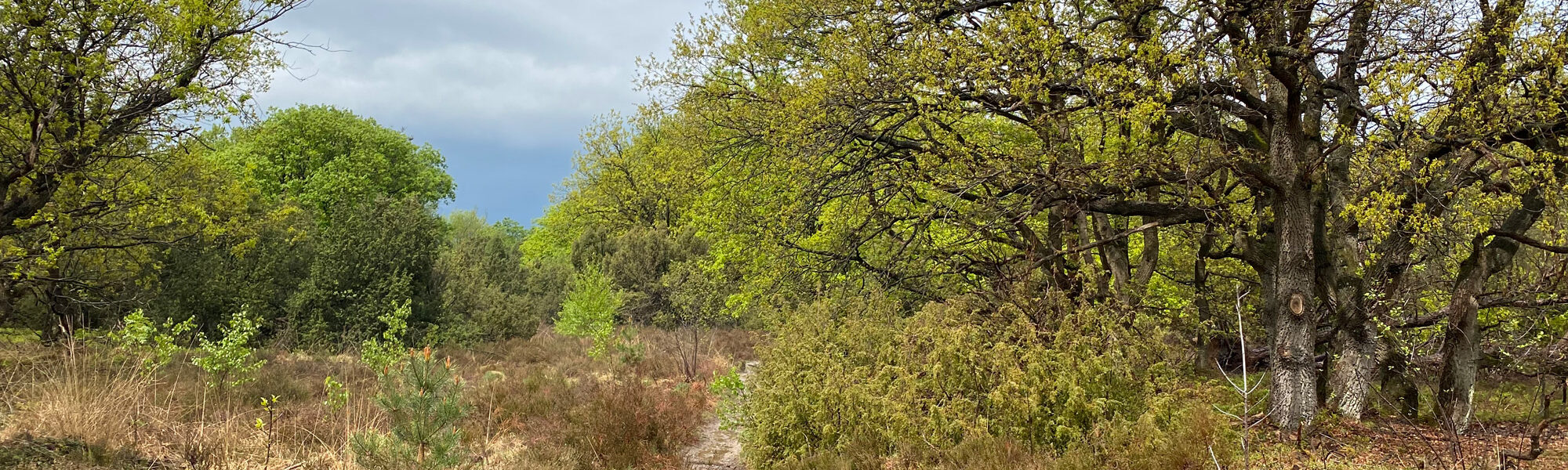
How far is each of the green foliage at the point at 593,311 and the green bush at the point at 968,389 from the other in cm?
907

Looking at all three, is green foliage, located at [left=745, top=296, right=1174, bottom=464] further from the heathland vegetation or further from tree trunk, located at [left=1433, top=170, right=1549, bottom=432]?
tree trunk, located at [left=1433, top=170, right=1549, bottom=432]

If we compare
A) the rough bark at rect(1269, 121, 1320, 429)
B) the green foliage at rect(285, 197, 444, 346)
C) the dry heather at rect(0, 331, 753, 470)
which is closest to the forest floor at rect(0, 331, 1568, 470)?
the dry heather at rect(0, 331, 753, 470)

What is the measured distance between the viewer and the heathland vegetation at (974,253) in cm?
564

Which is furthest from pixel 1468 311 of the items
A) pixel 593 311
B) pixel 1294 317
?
pixel 593 311

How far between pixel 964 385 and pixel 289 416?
6025 mm

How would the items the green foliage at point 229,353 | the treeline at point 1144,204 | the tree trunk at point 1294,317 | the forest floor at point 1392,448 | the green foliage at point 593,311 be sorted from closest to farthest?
the forest floor at point 1392,448 → the treeline at point 1144,204 → the tree trunk at point 1294,317 → the green foliage at point 229,353 → the green foliage at point 593,311

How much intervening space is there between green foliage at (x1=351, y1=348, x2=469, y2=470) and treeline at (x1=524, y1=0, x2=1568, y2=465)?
9.06 feet

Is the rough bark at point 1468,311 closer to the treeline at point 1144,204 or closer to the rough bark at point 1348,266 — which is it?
the treeline at point 1144,204

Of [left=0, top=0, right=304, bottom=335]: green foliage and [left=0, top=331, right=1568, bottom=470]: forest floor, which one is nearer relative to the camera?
[left=0, top=331, right=1568, bottom=470]: forest floor

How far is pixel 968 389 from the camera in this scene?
598 cm

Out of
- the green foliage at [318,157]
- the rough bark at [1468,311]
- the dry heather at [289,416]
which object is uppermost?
the green foliage at [318,157]

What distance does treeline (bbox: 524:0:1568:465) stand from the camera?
19.2ft

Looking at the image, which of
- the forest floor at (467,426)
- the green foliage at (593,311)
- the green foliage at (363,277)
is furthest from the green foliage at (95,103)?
the green foliage at (593,311)

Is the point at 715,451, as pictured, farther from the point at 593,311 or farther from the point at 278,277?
the point at 278,277
